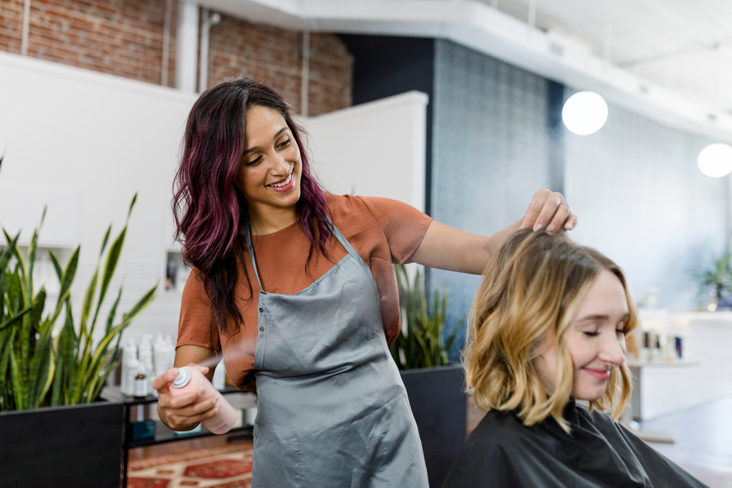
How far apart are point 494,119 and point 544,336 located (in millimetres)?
4771

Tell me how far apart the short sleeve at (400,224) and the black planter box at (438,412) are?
1644 millimetres

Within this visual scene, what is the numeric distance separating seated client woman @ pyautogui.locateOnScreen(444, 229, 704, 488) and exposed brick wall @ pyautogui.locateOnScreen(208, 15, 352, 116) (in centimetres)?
537

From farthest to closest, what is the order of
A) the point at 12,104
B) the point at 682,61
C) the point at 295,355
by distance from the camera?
the point at 682,61 < the point at 12,104 < the point at 295,355

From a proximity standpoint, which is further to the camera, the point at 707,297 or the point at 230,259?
the point at 707,297

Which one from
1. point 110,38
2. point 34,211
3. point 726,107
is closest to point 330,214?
point 34,211

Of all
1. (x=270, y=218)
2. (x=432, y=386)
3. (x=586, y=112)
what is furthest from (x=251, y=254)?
Answer: (x=586, y=112)

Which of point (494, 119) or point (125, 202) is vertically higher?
point (494, 119)

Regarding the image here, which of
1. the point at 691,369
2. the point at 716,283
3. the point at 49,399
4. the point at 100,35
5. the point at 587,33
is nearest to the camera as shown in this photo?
the point at 49,399

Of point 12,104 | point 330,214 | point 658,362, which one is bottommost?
point 658,362

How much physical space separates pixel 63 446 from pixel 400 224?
1414 millimetres

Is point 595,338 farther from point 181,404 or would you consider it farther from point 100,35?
point 100,35

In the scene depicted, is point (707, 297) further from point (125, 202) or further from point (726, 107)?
point (125, 202)

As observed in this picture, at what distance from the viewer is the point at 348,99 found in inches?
257

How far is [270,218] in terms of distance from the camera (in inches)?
51.2
